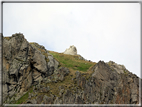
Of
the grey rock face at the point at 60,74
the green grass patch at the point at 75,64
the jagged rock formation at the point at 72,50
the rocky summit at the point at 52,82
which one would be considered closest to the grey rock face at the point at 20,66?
the rocky summit at the point at 52,82

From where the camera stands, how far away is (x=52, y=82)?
31016 millimetres

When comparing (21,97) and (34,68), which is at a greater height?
(34,68)

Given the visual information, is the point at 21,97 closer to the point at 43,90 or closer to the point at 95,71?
the point at 43,90

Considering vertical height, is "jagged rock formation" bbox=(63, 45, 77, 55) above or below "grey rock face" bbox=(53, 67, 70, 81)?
above

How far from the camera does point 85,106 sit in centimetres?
2775

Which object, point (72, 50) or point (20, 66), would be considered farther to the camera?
point (72, 50)

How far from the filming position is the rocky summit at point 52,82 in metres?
26.9

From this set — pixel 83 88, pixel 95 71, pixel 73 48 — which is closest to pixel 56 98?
pixel 83 88

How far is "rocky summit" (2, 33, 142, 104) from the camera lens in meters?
26.9

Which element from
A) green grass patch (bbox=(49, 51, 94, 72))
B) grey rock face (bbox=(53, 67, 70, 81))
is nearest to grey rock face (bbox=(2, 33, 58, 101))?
grey rock face (bbox=(53, 67, 70, 81))

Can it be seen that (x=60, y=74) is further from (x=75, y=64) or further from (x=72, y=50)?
(x=72, y=50)

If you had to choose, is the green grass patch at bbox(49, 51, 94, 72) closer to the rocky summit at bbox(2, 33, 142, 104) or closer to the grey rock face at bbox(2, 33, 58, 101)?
the rocky summit at bbox(2, 33, 142, 104)

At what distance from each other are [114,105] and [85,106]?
7.89m

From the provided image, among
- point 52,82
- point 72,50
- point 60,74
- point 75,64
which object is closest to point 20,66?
point 52,82
